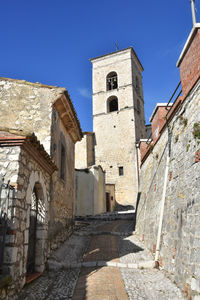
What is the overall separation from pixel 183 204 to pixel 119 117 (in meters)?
23.0

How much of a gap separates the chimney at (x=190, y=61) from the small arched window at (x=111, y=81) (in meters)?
24.0

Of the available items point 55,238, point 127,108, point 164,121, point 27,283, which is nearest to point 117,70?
point 127,108

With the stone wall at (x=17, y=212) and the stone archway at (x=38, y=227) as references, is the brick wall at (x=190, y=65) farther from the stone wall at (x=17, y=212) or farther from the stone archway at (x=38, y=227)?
the stone archway at (x=38, y=227)

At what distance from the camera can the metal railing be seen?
418cm

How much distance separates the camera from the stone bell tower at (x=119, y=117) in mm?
25391

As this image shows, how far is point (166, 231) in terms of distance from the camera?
614 cm

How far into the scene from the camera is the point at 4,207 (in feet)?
14.1

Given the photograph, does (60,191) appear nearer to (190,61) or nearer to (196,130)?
(196,130)

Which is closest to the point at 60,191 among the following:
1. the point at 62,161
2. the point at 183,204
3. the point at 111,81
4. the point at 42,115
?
the point at 62,161

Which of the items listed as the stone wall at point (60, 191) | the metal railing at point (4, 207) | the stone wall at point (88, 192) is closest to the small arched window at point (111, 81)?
the stone wall at point (88, 192)

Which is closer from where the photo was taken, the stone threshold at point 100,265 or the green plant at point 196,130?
the green plant at point 196,130

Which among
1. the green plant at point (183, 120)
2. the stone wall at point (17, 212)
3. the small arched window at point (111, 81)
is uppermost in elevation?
the small arched window at point (111, 81)

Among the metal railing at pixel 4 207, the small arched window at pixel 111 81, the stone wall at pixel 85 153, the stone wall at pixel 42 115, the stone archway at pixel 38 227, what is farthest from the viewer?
the small arched window at pixel 111 81

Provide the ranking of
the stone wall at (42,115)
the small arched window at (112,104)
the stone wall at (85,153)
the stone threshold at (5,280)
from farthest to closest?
the small arched window at (112,104), the stone wall at (85,153), the stone wall at (42,115), the stone threshold at (5,280)
